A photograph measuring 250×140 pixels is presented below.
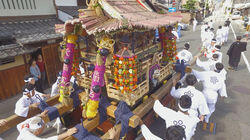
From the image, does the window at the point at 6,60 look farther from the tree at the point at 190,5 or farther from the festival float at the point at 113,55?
the tree at the point at 190,5

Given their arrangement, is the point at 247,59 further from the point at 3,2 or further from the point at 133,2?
the point at 3,2

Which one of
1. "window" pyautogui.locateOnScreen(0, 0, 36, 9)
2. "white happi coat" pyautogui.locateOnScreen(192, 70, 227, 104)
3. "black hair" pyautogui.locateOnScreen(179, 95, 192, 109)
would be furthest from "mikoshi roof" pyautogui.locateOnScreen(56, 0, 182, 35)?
"window" pyautogui.locateOnScreen(0, 0, 36, 9)

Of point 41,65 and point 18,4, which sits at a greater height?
point 18,4

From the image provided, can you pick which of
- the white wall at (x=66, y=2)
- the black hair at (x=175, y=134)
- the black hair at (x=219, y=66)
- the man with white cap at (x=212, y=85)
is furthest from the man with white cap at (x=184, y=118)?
the white wall at (x=66, y=2)

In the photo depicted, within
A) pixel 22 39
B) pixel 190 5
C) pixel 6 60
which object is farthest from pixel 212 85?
pixel 190 5

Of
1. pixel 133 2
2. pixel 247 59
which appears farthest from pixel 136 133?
pixel 247 59

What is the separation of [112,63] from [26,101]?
8.83 ft

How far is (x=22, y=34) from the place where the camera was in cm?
724

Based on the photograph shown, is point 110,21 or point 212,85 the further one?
point 212,85

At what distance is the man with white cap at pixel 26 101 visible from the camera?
391 cm

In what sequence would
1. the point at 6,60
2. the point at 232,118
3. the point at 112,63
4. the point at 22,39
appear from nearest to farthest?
the point at 112,63 < the point at 232,118 < the point at 22,39 < the point at 6,60

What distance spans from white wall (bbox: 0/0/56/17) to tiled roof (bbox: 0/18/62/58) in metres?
0.46

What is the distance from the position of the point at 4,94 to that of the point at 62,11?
19.7ft

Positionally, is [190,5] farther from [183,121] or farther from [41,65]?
[183,121]
